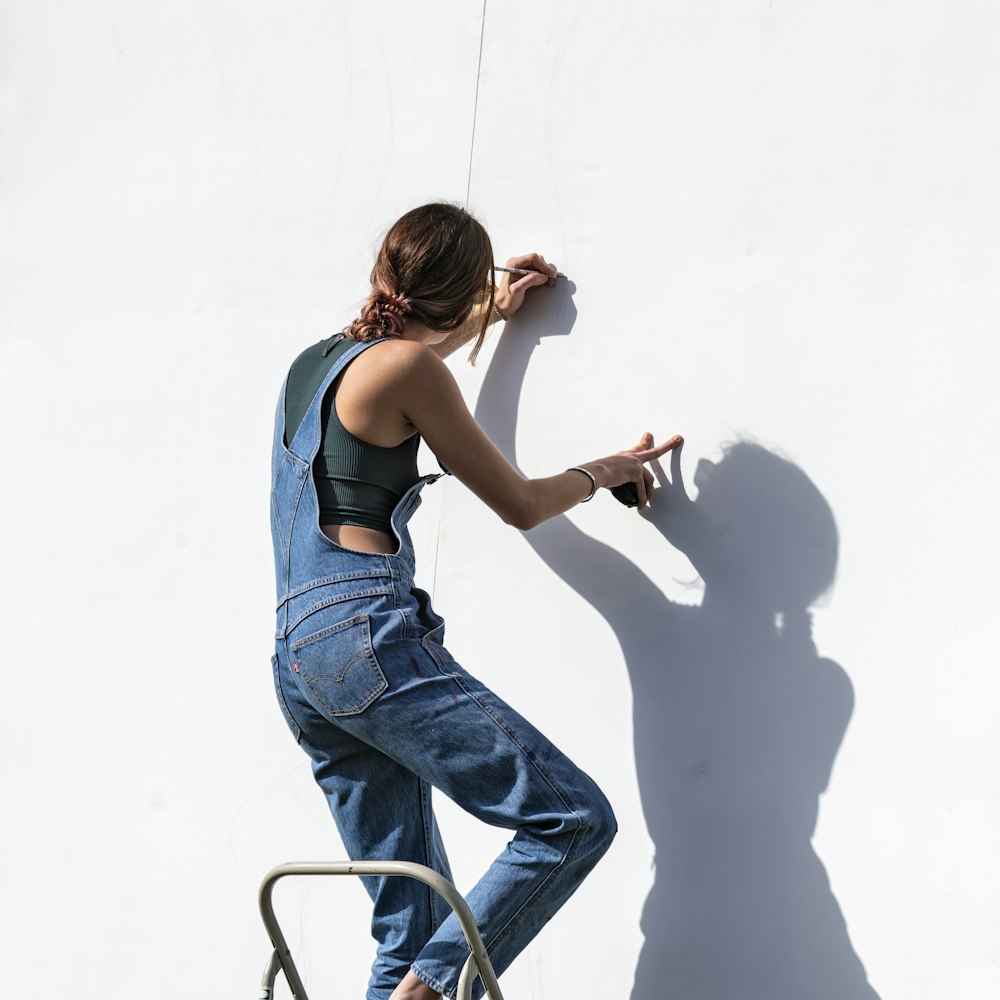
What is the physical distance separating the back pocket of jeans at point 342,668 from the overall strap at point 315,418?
0.26m

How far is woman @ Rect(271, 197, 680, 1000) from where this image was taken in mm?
1774

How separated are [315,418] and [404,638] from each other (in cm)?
35

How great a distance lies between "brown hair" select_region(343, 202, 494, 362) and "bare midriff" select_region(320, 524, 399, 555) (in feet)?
0.94

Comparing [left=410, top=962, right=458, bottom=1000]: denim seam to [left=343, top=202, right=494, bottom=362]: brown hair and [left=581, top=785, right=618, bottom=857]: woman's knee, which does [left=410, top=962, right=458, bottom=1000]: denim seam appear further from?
[left=343, top=202, right=494, bottom=362]: brown hair

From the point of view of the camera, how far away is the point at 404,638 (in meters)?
1.81

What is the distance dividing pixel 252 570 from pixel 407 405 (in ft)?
2.68

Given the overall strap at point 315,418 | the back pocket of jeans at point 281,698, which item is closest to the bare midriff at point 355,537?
the overall strap at point 315,418

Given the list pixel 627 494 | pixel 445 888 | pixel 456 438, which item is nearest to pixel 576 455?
pixel 627 494

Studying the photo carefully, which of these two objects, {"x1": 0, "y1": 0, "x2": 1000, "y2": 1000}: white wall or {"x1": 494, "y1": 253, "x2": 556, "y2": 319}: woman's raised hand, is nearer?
{"x1": 0, "y1": 0, "x2": 1000, "y2": 1000}: white wall

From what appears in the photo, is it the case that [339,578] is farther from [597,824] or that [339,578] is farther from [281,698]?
[597,824]

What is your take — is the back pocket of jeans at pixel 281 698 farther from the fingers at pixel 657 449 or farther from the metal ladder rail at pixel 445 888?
the fingers at pixel 657 449

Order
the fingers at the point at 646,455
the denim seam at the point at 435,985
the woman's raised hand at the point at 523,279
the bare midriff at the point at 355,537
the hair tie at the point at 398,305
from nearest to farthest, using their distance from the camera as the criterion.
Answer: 1. the denim seam at the point at 435,985
2. the bare midriff at the point at 355,537
3. the hair tie at the point at 398,305
4. the fingers at the point at 646,455
5. the woman's raised hand at the point at 523,279

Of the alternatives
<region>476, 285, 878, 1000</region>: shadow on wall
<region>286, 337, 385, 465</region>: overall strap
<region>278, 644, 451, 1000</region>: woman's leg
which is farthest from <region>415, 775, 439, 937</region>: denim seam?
<region>286, 337, 385, 465</region>: overall strap

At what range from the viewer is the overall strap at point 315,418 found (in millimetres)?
1868
